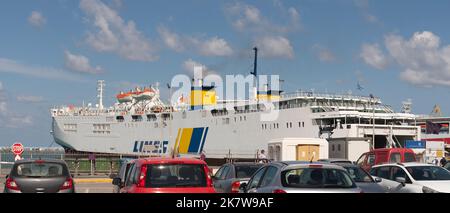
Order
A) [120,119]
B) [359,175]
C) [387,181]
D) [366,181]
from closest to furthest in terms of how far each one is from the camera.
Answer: [366,181]
[359,175]
[387,181]
[120,119]

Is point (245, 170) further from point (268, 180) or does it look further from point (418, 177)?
point (268, 180)

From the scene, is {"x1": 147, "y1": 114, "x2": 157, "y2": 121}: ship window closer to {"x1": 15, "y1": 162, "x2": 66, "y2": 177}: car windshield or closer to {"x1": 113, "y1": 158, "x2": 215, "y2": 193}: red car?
{"x1": 15, "y1": 162, "x2": 66, "y2": 177}: car windshield

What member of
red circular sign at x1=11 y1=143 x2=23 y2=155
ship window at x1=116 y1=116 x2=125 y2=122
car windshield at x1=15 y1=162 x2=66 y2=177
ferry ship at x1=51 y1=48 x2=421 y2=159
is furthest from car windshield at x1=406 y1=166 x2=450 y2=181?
ship window at x1=116 y1=116 x2=125 y2=122

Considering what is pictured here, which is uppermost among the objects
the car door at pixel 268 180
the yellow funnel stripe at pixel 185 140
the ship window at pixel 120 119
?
the ship window at pixel 120 119

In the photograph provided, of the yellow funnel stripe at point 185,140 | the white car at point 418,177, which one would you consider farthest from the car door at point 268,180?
the yellow funnel stripe at point 185,140

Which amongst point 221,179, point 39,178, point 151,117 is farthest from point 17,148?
point 151,117

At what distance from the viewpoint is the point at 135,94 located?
267 feet

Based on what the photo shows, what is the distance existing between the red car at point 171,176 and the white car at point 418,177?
524 cm

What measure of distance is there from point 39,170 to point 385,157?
43.1 feet

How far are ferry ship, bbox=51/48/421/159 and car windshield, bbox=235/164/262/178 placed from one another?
22.4 metres

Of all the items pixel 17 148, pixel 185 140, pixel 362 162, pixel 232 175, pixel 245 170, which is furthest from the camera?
pixel 185 140

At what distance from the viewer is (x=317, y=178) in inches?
347

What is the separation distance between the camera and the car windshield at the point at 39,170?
43.9 feet

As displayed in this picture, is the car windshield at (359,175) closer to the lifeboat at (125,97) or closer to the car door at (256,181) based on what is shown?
the car door at (256,181)
